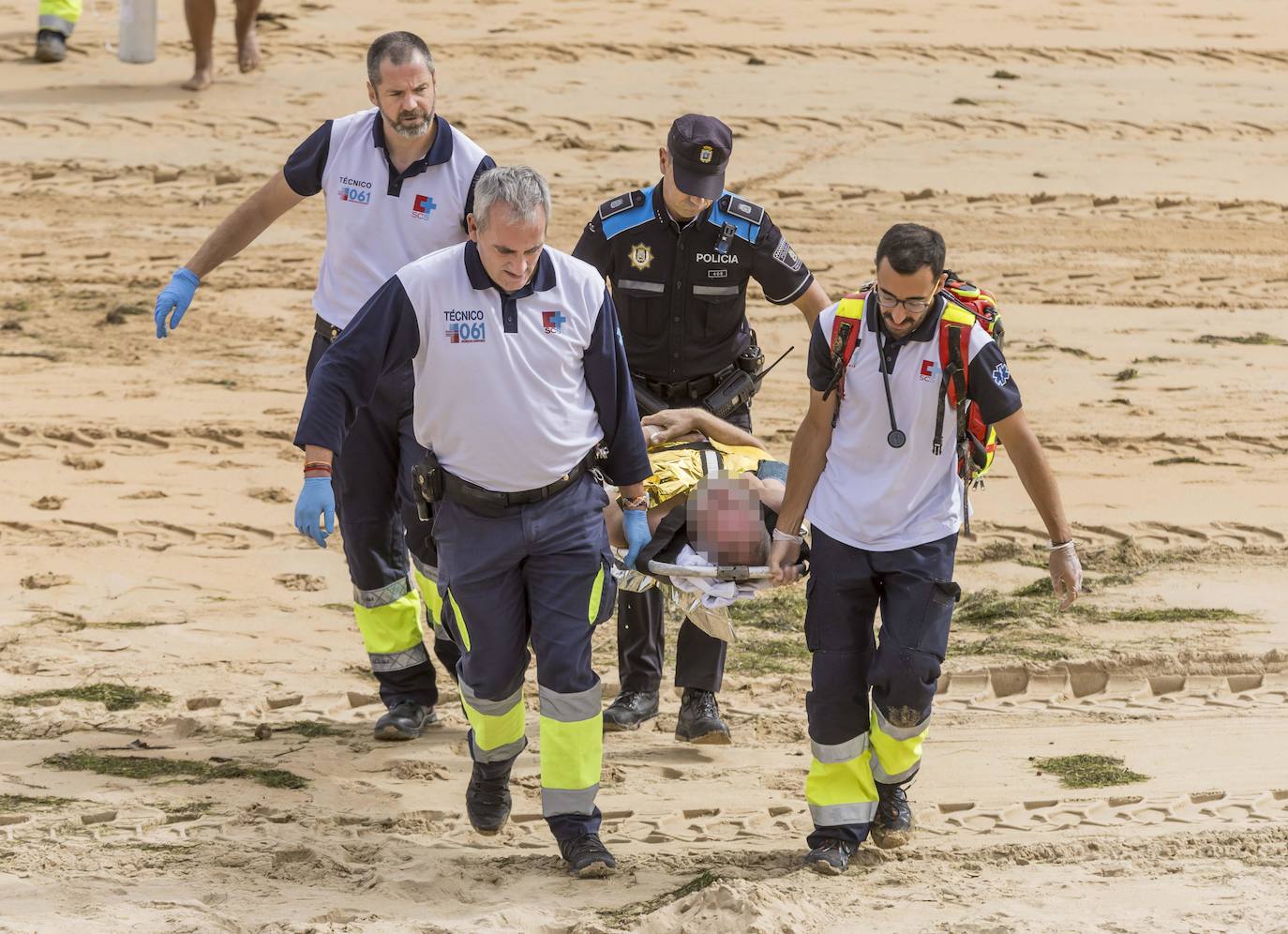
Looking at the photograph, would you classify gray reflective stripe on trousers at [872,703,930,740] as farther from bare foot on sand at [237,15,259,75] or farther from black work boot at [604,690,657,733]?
bare foot on sand at [237,15,259,75]

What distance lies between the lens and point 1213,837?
214 inches

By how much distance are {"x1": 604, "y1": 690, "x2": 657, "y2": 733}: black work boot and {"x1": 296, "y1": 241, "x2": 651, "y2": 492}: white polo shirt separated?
172cm

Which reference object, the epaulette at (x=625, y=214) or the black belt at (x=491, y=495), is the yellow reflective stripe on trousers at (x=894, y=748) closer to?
the black belt at (x=491, y=495)

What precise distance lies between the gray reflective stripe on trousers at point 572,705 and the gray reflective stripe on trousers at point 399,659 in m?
1.44

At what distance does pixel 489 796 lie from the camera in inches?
218

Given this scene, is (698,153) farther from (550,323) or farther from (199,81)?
(199,81)

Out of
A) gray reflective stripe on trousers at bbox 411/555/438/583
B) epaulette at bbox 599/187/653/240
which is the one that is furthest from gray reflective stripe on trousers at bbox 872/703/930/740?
epaulette at bbox 599/187/653/240

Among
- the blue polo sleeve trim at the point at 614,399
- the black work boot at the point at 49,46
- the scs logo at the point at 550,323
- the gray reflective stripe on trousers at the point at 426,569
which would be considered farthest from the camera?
the black work boot at the point at 49,46

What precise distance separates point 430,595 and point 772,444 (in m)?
3.92

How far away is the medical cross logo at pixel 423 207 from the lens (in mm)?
5996

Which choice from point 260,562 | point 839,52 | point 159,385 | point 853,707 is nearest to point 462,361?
point 853,707

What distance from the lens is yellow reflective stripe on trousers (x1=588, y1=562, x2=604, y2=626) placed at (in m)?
5.25

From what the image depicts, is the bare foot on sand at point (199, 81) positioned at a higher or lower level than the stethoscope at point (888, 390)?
higher

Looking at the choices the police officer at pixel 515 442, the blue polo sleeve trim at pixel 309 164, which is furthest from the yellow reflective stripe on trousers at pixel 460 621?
the blue polo sleeve trim at pixel 309 164
